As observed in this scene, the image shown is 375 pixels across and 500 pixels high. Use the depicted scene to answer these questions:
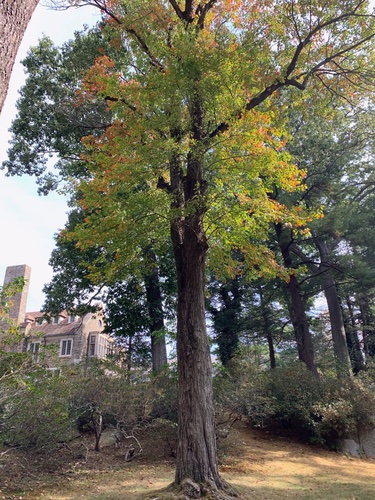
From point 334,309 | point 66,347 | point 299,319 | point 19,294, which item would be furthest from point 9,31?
point 66,347

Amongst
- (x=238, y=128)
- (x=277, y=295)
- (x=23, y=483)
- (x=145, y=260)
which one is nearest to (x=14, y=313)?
(x=277, y=295)

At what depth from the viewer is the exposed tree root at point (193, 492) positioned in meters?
5.30

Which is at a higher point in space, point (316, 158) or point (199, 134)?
point (316, 158)

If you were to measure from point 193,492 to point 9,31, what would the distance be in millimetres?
5734

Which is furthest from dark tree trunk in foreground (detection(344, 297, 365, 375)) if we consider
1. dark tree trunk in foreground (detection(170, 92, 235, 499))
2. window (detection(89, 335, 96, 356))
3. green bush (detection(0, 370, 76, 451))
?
window (detection(89, 335, 96, 356))

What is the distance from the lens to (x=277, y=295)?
1895 cm

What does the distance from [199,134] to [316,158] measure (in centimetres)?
927

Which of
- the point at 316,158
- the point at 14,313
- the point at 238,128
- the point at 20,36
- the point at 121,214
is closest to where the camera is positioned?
the point at 20,36

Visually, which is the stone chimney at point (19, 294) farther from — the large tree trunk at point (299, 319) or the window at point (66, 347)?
the large tree trunk at point (299, 319)

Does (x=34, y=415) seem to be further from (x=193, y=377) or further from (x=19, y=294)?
(x=19, y=294)

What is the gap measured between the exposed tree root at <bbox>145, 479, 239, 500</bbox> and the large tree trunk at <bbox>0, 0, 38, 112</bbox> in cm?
540

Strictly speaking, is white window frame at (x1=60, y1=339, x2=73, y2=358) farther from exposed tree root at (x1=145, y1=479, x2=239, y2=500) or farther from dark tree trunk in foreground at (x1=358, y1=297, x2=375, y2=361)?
exposed tree root at (x1=145, y1=479, x2=239, y2=500)

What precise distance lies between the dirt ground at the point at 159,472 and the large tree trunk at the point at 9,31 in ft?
Answer: 18.6

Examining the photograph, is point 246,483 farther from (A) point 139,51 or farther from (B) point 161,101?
(A) point 139,51
